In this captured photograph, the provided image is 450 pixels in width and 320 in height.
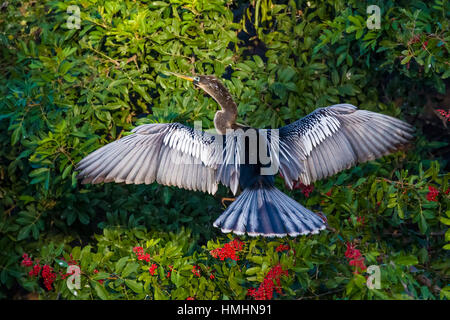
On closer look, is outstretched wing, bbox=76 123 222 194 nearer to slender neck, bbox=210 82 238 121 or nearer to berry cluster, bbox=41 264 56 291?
slender neck, bbox=210 82 238 121

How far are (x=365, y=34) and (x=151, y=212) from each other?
198cm

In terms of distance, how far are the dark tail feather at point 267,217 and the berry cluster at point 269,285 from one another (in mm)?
216

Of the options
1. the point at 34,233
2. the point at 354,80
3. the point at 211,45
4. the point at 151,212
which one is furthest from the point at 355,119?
the point at 34,233

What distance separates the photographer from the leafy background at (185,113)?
11.6 ft

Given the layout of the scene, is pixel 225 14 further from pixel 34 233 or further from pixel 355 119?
pixel 34 233

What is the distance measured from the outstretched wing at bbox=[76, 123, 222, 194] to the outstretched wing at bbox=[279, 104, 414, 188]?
0.48 m

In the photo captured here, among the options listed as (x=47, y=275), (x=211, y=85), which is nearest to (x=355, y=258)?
(x=211, y=85)

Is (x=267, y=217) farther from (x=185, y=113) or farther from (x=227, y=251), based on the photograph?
(x=185, y=113)

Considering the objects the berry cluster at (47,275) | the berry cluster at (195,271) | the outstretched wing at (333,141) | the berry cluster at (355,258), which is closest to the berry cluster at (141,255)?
the berry cluster at (195,271)

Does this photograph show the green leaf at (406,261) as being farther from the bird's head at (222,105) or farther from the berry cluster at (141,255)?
the berry cluster at (141,255)

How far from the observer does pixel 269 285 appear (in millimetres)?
3215

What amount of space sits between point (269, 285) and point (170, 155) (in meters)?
1.05

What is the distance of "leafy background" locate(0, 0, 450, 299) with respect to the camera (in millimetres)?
3549
